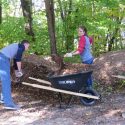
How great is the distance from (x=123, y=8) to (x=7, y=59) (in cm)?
1026

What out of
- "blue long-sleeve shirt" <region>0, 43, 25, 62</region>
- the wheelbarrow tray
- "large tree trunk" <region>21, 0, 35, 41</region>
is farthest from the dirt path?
"large tree trunk" <region>21, 0, 35, 41</region>

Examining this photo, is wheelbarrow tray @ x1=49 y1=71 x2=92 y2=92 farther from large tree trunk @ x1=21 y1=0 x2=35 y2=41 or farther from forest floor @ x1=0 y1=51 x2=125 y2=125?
large tree trunk @ x1=21 y1=0 x2=35 y2=41

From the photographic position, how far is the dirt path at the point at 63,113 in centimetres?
747

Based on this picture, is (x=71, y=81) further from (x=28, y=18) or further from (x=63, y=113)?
(x=28, y=18)

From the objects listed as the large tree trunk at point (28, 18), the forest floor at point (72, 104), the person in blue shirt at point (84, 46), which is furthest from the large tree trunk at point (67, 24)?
the person in blue shirt at point (84, 46)

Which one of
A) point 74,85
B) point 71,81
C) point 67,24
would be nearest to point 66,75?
point 71,81

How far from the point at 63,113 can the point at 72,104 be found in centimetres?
79

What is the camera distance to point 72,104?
8812mm

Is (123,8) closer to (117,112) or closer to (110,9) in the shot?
(110,9)

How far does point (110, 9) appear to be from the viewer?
16.8 m

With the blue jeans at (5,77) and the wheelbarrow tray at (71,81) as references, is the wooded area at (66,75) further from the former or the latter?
the blue jeans at (5,77)

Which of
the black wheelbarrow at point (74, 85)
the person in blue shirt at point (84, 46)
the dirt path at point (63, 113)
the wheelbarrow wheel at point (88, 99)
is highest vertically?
the person in blue shirt at point (84, 46)

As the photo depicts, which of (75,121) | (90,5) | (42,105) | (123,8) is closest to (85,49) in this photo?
(42,105)

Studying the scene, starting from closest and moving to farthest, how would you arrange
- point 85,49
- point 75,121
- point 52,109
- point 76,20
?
point 75,121, point 52,109, point 85,49, point 76,20
